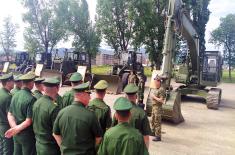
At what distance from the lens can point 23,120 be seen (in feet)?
17.2

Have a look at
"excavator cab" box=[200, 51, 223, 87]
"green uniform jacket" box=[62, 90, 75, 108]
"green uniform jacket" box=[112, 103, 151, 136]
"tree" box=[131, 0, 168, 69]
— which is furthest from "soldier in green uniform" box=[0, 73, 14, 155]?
"tree" box=[131, 0, 168, 69]

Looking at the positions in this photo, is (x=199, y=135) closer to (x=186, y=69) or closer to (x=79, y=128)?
(x=79, y=128)

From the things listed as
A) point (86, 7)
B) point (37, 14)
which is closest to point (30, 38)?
point (37, 14)

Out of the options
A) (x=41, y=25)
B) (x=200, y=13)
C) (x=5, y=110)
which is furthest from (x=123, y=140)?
(x=41, y=25)

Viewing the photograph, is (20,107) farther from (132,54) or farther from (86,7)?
(86,7)

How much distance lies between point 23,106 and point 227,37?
49689 millimetres

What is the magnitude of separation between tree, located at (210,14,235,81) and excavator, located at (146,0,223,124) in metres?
32.8

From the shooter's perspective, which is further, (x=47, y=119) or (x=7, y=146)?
(x=7, y=146)

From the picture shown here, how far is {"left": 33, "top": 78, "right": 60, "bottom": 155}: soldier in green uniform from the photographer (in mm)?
4637

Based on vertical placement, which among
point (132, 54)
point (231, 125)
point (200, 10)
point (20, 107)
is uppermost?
point (200, 10)

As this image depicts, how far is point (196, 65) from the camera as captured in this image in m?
16.9

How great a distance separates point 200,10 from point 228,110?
70.5 feet

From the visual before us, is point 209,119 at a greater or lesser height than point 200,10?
lesser

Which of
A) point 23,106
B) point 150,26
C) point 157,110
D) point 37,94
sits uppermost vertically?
point 150,26
